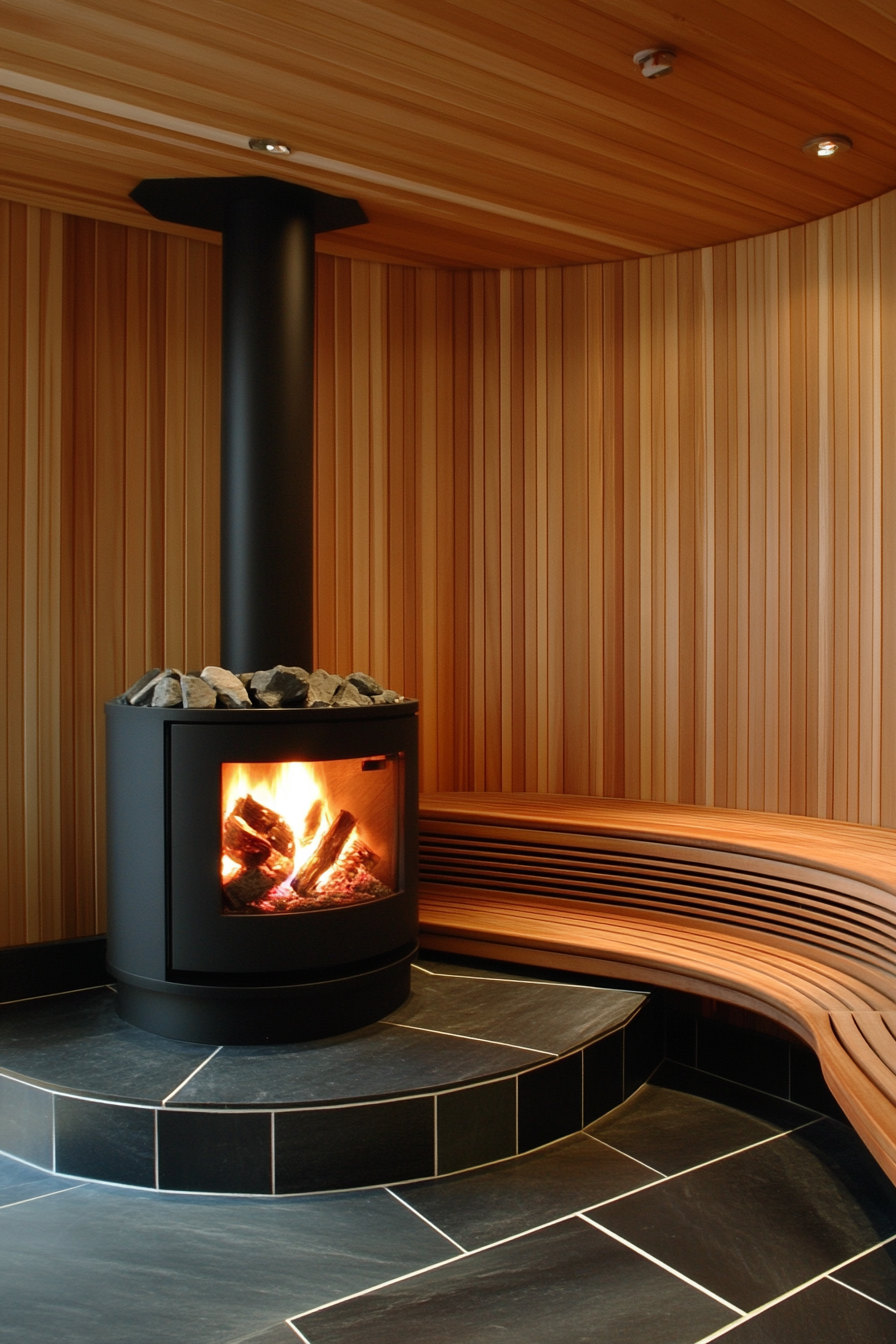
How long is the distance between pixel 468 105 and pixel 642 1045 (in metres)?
2.51

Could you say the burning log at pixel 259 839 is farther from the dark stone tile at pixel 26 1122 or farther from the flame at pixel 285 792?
the dark stone tile at pixel 26 1122

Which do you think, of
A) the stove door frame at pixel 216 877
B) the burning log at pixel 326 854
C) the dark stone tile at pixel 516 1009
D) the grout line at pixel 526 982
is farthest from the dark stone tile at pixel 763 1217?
the burning log at pixel 326 854

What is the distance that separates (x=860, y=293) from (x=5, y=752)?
Answer: 301cm

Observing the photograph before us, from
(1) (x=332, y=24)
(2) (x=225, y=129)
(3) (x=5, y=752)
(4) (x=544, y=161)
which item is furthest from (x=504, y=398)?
(3) (x=5, y=752)

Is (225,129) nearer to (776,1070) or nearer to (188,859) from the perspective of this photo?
(188,859)

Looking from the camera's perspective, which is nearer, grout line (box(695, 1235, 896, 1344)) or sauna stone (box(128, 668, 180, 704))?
grout line (box(695, 1235, 896, 1344))

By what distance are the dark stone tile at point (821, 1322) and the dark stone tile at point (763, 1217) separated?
0.04 m

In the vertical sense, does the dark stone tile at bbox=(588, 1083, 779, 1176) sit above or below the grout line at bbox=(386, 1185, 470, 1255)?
below

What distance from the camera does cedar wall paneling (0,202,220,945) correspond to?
3248 mm

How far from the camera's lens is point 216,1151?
233 centimetres

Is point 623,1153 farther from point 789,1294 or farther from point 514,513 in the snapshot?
point 514,513

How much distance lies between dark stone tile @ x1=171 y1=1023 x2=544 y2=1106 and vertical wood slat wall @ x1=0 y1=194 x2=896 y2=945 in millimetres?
1076

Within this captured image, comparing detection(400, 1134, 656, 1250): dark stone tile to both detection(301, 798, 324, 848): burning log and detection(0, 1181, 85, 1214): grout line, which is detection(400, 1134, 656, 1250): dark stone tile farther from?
detection(301, 798, 324, 848): burning log

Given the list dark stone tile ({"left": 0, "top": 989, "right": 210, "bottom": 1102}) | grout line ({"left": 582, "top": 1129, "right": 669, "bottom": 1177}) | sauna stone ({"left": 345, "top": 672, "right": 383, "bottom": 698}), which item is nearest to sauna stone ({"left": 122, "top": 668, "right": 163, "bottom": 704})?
sauna stone ({"left": 345, "top": 672, "right": 383, "bottom": 698})
